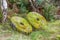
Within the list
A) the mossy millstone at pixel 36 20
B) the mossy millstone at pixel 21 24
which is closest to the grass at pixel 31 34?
the mossy millstone at pixel 21 24

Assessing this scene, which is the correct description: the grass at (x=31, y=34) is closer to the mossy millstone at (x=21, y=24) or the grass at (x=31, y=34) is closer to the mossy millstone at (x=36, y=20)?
the mossy millstone at (x=21, y=24)

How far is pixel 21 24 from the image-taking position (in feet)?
20.3

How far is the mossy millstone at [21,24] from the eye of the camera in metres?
5.94

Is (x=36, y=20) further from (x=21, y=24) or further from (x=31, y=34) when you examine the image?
(x=31, y=34)

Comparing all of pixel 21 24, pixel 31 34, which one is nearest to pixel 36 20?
pixel 21 24

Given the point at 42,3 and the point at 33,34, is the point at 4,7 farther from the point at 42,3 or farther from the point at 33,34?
the point at 42,3

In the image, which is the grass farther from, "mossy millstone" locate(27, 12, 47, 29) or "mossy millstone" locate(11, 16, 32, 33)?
"mossy millstone" locate(27, 12, 47, 29)

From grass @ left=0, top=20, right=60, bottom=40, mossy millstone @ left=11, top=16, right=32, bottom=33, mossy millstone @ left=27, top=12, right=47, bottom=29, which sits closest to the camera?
grass @ left=0, top=20, right=60, bottom=40

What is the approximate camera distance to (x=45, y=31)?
6.04 m

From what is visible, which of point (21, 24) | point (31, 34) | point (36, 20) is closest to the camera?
point (31, 34)

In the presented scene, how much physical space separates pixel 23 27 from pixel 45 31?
745mm

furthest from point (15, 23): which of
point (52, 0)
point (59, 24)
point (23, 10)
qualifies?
point (52, 0)

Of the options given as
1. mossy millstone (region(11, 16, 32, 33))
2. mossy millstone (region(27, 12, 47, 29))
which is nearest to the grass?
mossy millstone (region(11, 16, 32, 33))

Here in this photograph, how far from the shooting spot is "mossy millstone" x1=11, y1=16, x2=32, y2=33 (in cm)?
594
